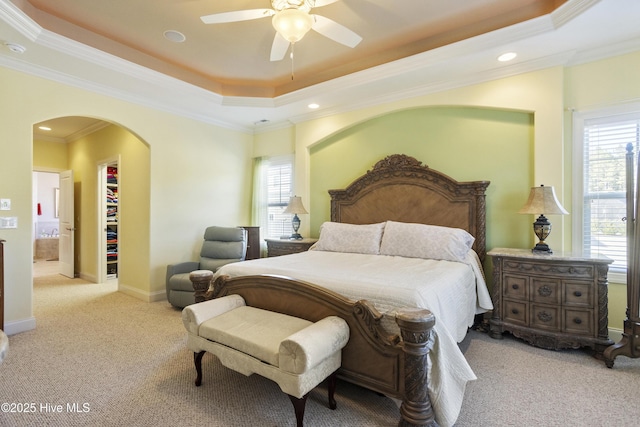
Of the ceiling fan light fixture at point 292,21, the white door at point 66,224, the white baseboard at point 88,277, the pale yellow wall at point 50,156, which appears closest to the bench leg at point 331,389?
the ceiling fan light fixture at point 292,21

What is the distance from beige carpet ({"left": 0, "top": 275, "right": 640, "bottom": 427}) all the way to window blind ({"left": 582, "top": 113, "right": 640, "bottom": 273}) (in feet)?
3.46

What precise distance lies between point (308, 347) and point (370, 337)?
1.55ft

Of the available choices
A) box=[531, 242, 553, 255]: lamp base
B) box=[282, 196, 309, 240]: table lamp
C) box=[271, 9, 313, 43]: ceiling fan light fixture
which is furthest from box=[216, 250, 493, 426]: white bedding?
box=[271, 9, 313, 43]: ceiling fan light fixture

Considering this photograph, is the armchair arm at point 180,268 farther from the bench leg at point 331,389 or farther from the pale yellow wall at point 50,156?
the pale yellow wall at point 50,156

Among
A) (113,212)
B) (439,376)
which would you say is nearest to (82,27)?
(113,212)

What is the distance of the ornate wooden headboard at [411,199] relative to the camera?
3.50 metres

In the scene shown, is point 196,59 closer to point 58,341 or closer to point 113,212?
point 58,341

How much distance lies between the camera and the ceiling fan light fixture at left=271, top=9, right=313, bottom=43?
219 cm

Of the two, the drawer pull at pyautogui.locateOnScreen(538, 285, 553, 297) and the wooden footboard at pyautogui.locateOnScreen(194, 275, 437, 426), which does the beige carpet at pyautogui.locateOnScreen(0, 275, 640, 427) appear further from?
the drawer pull at pyautogui.locateOnScreen(538, 285, 553, 297)

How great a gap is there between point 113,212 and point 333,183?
4.43 meters

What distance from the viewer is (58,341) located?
2986 millimetres

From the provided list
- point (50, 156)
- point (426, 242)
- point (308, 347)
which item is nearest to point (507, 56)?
point (426, 242)

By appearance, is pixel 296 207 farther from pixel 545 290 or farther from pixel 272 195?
pixel 545 290

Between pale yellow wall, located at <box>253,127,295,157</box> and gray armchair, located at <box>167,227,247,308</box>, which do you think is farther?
pale yellow wall, located at <box>253,127,295,157</box>
